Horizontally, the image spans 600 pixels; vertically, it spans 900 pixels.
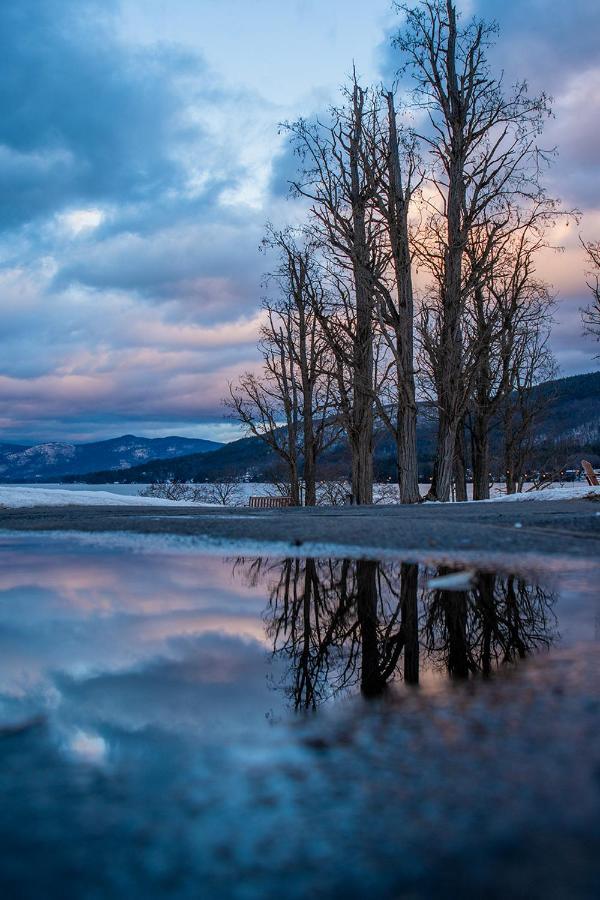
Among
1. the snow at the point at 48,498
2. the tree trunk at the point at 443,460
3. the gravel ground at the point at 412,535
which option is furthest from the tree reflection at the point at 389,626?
the tree trunk at the point at 443,460

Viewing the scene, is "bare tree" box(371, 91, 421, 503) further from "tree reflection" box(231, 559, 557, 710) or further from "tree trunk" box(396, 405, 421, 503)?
"tree reflection" box(231, 559, 557, 710)

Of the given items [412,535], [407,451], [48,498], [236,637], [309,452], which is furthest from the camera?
[309,452]

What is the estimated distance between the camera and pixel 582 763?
3.11 ft

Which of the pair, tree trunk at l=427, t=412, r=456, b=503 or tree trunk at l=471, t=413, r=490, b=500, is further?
tree trunk at l=471, t=413, r=490, b=500

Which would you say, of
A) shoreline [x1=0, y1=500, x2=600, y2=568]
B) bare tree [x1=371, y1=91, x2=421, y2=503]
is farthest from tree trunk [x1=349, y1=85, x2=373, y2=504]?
shoreline [x1=0, y1=500, x2=600, y2=568]

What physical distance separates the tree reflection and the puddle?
1 cm

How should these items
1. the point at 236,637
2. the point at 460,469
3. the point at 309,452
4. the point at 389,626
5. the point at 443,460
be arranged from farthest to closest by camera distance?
the point at 309,452 < the point at 460,469 < the point at 443,460 < the point at 389,626 < the point at 236,637

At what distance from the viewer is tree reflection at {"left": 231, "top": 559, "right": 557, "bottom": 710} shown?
5.02 feet

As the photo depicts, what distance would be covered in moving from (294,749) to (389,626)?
1092 mm

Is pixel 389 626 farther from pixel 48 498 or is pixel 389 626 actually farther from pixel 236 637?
pixel 48 498

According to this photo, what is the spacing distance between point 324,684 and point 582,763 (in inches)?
23.7

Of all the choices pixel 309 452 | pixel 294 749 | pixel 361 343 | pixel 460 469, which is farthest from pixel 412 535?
pixel 309 452

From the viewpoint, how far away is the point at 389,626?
2086 mm

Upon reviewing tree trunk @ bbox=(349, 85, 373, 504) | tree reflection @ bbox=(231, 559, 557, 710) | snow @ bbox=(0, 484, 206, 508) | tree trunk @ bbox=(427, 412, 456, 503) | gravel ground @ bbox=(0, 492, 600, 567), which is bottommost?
tree reflection @ bbox=(231, 559, 557, 710)
